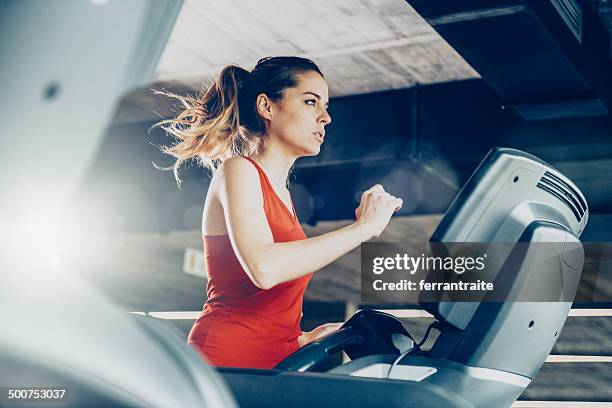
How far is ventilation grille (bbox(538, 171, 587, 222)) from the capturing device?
1214 millimetres

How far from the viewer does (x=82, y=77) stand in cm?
33

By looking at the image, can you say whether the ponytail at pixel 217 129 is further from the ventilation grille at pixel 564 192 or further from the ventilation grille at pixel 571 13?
the ventilation grille at pixel 571 13

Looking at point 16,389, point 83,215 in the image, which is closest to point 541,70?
point 16,389

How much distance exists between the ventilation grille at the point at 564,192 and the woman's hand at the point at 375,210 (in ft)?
0.75

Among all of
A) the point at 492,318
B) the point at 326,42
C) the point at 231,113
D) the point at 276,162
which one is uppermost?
the point at 326,42

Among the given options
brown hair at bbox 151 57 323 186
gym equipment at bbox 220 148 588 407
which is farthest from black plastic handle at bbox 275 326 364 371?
brown hair at bbox 151 57 323 186

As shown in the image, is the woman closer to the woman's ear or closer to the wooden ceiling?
the woman's ear

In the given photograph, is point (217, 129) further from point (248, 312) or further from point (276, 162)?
point (248, 312)

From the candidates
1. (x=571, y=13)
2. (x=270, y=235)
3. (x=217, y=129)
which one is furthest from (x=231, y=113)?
(x=571, y=13)

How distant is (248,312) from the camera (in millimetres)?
1390

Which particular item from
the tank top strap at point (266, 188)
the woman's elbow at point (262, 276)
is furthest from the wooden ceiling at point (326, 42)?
the woman's elbow at point (262, 276)

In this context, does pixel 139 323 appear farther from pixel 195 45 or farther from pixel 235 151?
pixel 195 45

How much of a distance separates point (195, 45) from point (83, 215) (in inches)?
133

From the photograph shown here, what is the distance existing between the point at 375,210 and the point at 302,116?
370mm
